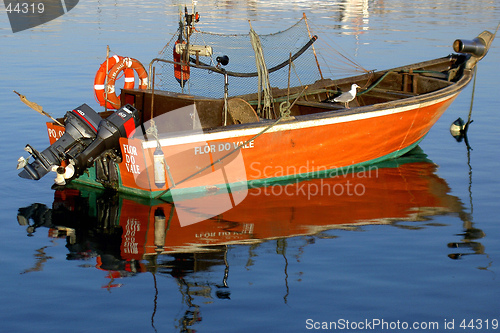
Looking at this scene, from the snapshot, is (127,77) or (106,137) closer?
(106,137)

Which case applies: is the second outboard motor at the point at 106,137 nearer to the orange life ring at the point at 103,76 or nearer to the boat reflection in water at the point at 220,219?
the boat reflection in water at the point at 220,219

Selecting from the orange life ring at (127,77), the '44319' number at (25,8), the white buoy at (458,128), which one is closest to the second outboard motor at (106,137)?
the orange life ring at (127,77)

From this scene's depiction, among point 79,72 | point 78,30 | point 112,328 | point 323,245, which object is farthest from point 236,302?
point 78,30

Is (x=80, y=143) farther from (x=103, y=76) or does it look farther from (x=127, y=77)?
(x=127, y=77)

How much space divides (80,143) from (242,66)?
10.1 m

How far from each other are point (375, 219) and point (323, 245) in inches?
57.3

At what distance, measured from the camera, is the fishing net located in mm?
14062

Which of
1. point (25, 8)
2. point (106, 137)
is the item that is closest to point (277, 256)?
point (106, 137)

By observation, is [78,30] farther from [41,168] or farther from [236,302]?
[236,302]

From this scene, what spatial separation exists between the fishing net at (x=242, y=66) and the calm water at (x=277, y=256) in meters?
3.05

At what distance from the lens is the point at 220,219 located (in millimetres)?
9891

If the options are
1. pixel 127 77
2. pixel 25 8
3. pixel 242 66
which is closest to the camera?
pixel 127 77

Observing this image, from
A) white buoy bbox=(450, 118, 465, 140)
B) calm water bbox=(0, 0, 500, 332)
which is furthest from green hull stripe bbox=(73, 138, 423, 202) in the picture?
white buoy bbox=(450, 118, 465, 140)

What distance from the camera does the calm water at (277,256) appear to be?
683cm
